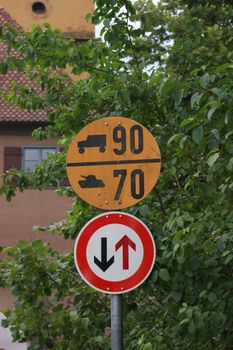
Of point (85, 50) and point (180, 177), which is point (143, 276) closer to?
point (180, 177)

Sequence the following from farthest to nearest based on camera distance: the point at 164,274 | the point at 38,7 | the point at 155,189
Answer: the point at 38,7 < the point at 155,189 < the point at 164,274

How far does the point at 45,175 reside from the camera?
8750 millimetres

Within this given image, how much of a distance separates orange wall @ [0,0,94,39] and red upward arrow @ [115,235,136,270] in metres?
21.6

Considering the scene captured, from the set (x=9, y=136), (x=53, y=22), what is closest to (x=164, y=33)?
(x=53, y=22)

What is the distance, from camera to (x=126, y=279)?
5.37m

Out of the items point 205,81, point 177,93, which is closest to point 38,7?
point 177,93

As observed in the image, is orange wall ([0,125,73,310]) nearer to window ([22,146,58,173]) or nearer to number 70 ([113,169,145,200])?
window ([22,146,58,173])

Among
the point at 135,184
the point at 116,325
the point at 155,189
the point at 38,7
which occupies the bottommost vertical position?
the point at 116,325

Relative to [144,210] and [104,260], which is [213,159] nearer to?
[104,260]

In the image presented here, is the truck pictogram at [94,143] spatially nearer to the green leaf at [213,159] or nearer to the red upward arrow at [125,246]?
the red upward arrow at [125,246]

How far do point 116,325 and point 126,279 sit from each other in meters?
0.27

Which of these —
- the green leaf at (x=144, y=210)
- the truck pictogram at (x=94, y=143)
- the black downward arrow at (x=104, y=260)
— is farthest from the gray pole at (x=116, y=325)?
the green leaf at (x=144, y=210)

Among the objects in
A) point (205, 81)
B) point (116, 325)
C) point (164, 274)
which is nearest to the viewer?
point (116, 325)

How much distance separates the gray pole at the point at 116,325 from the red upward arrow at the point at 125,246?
19cm
